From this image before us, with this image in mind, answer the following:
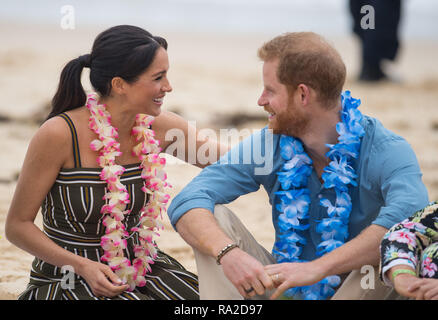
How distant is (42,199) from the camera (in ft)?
9.85

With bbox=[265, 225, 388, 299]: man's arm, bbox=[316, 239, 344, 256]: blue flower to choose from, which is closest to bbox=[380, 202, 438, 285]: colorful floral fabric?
bbox=[265, 225, 388, 299]: man's arm

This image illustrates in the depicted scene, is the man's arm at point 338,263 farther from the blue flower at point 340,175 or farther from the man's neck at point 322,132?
the man's neck at point 322,132

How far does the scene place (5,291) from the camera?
11.9 ft

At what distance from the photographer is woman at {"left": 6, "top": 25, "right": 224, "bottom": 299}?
298 cm

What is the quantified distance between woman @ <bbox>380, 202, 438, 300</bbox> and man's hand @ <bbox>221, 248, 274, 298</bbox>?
48 cm

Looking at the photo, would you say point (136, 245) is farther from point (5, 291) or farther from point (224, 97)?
point (224, 97)

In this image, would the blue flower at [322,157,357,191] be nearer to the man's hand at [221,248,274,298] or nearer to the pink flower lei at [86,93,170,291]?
the man's hand at [221,248,274,298]

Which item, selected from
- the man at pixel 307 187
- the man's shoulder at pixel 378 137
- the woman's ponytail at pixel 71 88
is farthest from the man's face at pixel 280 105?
the woman's ponytail at pixel 71 88

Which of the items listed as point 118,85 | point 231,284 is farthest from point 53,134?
point 231,284

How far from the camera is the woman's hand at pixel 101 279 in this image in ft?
9.61

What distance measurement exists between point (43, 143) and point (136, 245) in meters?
0.71

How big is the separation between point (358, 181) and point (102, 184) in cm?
119

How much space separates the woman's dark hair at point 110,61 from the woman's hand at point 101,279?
2.42 ft

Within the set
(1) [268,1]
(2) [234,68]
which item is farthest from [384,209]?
(1) [268,1]
